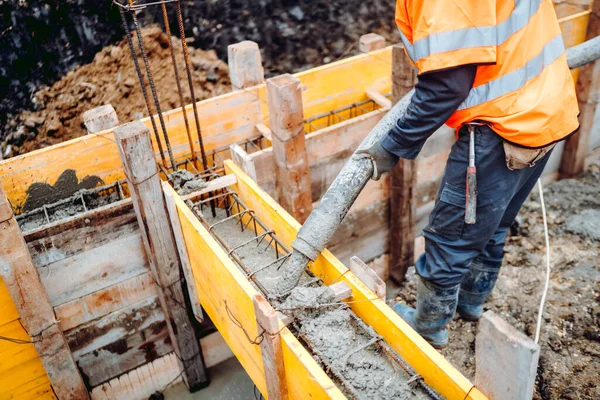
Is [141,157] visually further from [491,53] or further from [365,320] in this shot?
[491,53]

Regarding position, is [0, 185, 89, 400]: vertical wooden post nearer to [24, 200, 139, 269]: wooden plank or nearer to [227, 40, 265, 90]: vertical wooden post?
[24, 200, 139, 269]: wooden plank

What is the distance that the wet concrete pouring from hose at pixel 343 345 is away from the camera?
8.32ft

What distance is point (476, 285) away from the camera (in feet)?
12.9

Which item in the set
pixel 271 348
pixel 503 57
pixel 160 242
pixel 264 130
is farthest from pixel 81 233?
pixel 503 57

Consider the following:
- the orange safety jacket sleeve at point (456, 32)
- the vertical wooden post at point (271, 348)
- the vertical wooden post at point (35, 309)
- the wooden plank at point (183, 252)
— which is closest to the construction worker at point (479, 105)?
the orange safety jacket sleeve at point (456, 32)

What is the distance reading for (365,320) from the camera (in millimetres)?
2842

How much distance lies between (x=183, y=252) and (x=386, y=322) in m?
1.82

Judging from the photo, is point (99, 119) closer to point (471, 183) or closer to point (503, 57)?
point (471, 183)

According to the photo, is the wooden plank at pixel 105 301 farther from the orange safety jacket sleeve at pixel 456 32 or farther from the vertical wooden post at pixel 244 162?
the orange safety jacket sleeve at pixel 456 32

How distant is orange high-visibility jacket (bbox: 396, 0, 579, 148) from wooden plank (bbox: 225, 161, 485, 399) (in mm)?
1055

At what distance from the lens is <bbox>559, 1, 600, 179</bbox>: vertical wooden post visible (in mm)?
5738

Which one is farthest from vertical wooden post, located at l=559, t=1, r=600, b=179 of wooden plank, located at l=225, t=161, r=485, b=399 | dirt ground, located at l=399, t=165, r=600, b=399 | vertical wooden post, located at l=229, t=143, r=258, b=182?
wooden plank, located at l=225, t=161, r=485, b=399

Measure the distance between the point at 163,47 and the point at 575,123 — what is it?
5953 millimetres

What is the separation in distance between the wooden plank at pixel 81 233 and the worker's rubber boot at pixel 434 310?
2138 mm
